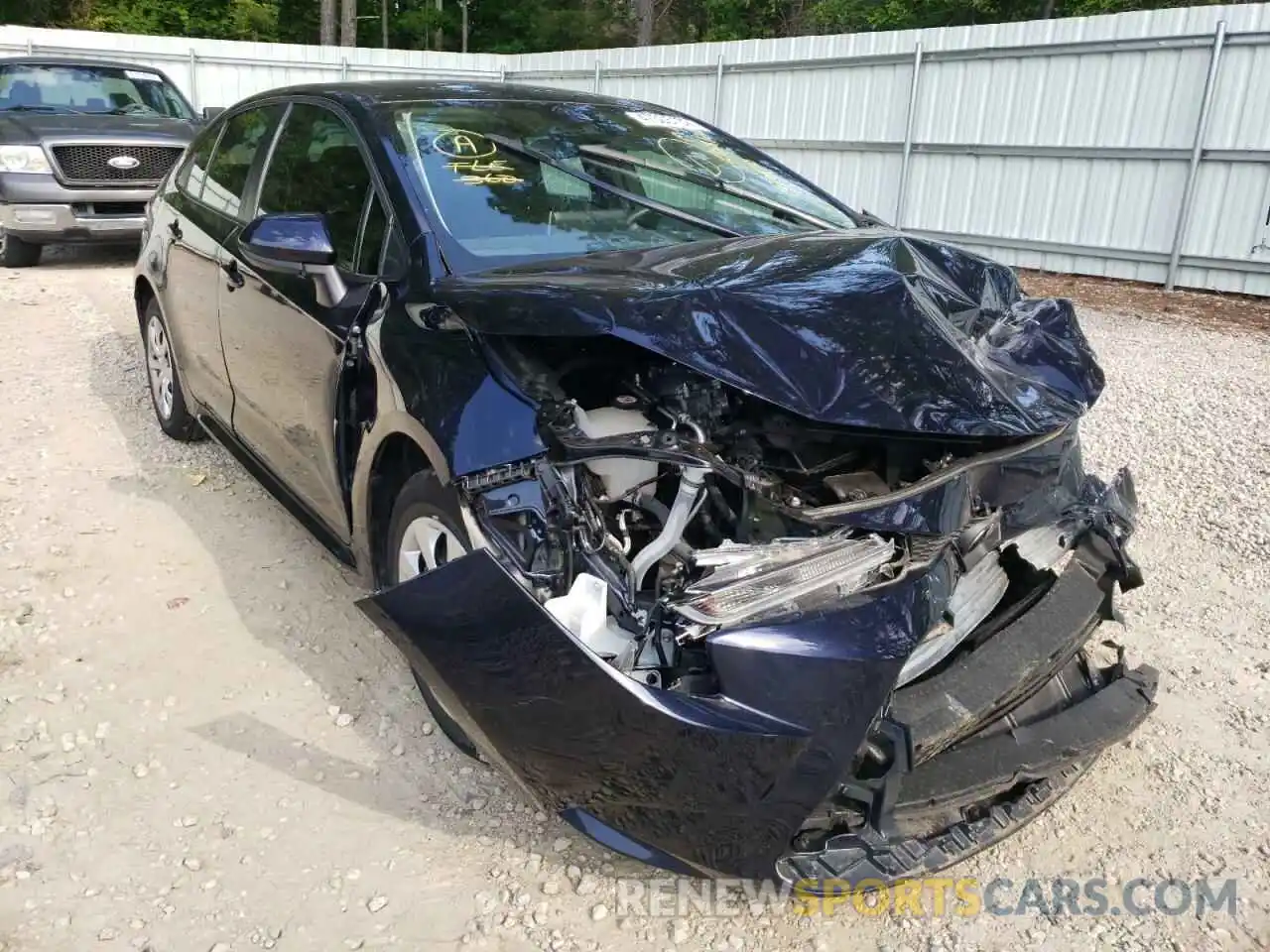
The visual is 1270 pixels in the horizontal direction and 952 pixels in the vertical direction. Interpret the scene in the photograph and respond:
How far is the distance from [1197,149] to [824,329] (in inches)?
346

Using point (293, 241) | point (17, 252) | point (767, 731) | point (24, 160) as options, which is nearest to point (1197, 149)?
point (293, 241)

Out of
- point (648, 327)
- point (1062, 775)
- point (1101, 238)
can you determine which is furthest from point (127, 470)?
point (1101, 238)

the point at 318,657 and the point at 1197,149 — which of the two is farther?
the point at 1197,149

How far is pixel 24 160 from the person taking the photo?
9.09 metres

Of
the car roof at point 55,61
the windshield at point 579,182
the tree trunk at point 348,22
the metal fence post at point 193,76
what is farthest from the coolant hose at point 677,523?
the tree trunk at point 348,22

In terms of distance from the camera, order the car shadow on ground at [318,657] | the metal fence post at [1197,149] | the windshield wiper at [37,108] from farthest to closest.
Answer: the windshield wiper at [37,108]
the metal fence post at [1197,149]
the car shadow on ground at [318,657]

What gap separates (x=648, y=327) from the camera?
7.23 ft

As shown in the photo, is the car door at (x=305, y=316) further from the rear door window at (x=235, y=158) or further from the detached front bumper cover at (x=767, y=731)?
the detached front bumper cover at (x=767, y=731)

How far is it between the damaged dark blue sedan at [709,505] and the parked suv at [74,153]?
24.6ft

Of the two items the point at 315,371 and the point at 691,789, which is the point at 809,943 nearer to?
the point at 691,789

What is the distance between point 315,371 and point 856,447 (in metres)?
1.67

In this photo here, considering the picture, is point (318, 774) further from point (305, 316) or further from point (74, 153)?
point (74, 153)

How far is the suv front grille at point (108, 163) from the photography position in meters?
9.23

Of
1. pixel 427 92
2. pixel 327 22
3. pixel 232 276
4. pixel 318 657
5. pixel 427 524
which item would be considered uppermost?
pixel 327 22
